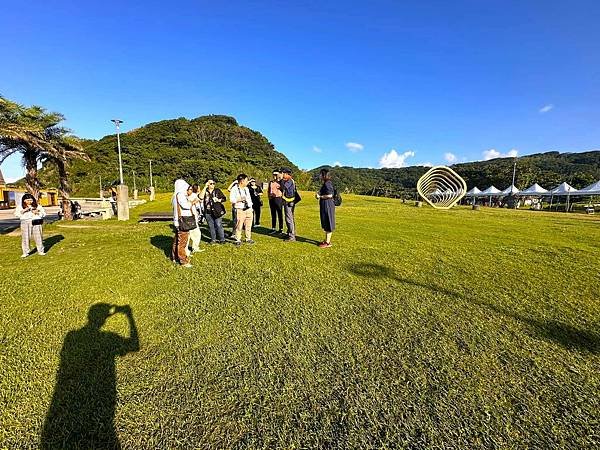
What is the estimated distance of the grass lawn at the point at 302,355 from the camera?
8.68 feet

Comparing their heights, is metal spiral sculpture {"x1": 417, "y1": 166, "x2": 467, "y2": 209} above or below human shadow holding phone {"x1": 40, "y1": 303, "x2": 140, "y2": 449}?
above

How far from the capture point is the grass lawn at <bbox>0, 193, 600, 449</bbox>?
2.64 metres

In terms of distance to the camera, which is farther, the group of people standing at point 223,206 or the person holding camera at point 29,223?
the person holding camera at point 29,223

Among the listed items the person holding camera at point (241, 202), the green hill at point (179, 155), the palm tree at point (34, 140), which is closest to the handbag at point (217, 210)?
the person holding camera at point (241, 202)

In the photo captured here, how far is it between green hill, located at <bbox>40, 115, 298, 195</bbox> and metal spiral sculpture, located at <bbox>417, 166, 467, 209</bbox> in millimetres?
45054

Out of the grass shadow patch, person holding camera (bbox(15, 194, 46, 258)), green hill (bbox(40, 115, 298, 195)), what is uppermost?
green hill (bbox(40, 115, 298, 195))

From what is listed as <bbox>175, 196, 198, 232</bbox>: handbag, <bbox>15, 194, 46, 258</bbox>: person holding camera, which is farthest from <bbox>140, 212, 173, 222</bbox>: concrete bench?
<bbox>175, 196, 198, 232</bbox>: handbag

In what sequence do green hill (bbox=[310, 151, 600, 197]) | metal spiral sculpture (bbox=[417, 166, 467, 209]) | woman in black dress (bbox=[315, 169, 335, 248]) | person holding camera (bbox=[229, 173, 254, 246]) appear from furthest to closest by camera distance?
green hill (bbox=[310, 151, 600, 197]), metal spiral sculpture (bbox=[417, 166, 467, 209]), person holding camera (bbox=[229, 173, 254, 246]), woman in black dress (bbox=[315, 169, 335, 248])

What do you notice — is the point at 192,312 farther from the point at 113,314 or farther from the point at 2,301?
the point at 2,301

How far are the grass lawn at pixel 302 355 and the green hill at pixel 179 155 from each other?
60.2 metres

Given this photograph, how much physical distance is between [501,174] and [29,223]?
84.8m

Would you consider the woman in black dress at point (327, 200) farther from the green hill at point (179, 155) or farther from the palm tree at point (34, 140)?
the green hill at point (179, 155)

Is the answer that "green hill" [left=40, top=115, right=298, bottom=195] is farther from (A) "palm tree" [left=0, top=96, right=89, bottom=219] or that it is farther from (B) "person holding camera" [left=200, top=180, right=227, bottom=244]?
(B) "person holding camera" [left=200, top=180, right=227, bottom=244]

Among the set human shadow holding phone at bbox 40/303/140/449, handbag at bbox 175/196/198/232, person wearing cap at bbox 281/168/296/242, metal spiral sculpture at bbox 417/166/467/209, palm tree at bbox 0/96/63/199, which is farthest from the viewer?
metal spiral sculpture at bbox 417/166/467/209
